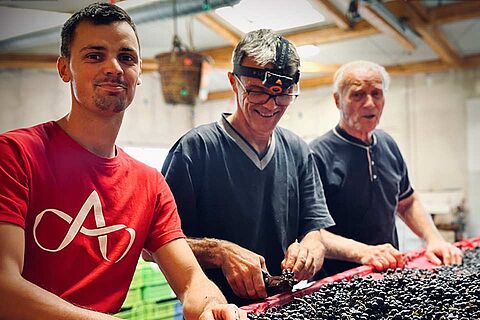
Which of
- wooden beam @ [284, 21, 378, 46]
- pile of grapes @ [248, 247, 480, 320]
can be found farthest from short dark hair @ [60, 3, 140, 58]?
wooden beam @ [284, 21, 378, 46]

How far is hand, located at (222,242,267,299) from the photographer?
1.54 meters

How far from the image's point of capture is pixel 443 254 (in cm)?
240

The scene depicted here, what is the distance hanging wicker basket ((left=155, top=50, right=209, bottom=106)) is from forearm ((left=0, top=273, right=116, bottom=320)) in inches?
94.4

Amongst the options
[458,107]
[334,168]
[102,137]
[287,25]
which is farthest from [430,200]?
[102,137]

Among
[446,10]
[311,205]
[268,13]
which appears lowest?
[311,205]

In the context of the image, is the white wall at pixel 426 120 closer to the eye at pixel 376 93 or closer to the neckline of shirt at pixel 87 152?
the eye at pixel 376 93

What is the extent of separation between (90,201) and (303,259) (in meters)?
0.75

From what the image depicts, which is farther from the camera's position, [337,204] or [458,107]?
[458,107]

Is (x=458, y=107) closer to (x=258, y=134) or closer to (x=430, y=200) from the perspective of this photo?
(x=430, y=200)

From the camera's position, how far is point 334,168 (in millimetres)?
2520

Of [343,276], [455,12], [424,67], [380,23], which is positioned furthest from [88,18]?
[424,67]

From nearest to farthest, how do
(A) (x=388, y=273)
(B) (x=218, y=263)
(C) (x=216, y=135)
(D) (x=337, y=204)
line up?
(B) (x=218, y=263)
(C) (x=216, y=135)
(A) (x=388, y=273)
(D) (x=337, y=204)

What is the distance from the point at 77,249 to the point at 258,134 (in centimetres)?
85

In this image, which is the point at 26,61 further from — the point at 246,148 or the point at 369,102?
the point at 369,102
